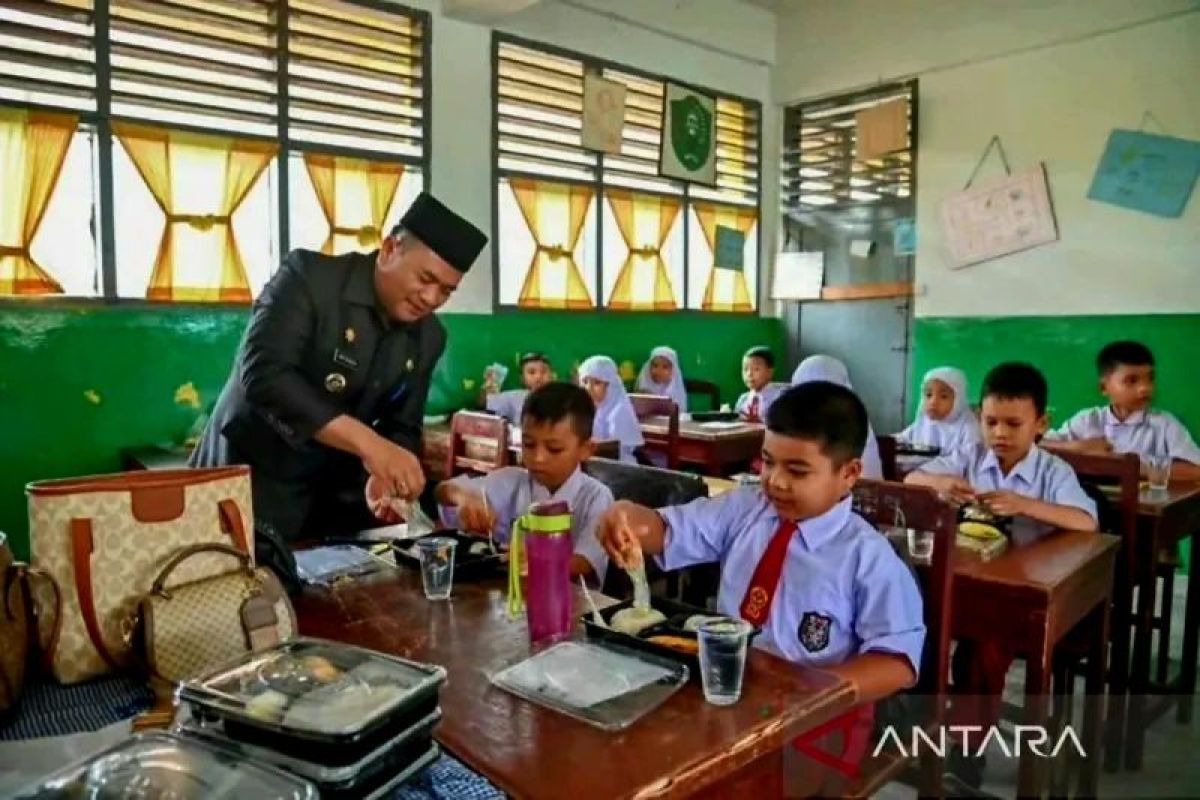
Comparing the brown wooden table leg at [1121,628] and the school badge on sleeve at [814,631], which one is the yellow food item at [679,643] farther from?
the brown wooden table leg at [1121,628]

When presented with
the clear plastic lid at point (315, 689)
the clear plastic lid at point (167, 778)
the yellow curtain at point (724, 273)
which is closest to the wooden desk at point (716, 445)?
the yellow curtain at point (724, 273)

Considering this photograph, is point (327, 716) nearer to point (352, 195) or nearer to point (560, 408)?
point (560, 408)

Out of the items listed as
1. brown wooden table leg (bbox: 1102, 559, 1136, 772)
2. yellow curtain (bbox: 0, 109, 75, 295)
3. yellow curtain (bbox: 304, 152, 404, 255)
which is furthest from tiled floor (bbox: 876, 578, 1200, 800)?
yellow curtain (bbox: 0, 109, 75, 295)

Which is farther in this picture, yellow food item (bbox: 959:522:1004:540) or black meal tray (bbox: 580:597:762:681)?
yellow food item (bbox: 959:522:1004:540)

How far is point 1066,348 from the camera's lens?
5.19 meters

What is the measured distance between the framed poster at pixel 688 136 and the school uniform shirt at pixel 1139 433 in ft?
10.4

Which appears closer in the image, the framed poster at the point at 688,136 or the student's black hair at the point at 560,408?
the student's black hair at the point at 560,408

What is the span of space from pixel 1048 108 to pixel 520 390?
11.9ft

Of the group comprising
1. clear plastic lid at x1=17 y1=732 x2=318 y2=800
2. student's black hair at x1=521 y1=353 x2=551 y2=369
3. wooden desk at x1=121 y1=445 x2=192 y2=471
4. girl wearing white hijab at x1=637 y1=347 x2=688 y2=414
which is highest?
student's black hair at x1=521 y1=353 x2=551 y2=369

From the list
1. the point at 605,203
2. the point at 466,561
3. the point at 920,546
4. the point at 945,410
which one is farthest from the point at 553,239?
the point at 466,561

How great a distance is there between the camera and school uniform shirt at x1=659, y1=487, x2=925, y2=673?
4.62 ft

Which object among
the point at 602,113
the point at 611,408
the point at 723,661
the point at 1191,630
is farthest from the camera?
the point at 602,113

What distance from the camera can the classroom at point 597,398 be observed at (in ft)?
3.39

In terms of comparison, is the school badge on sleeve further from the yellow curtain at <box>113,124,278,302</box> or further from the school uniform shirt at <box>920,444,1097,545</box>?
the yellow curtain at <box>113,124,278,302</box>
